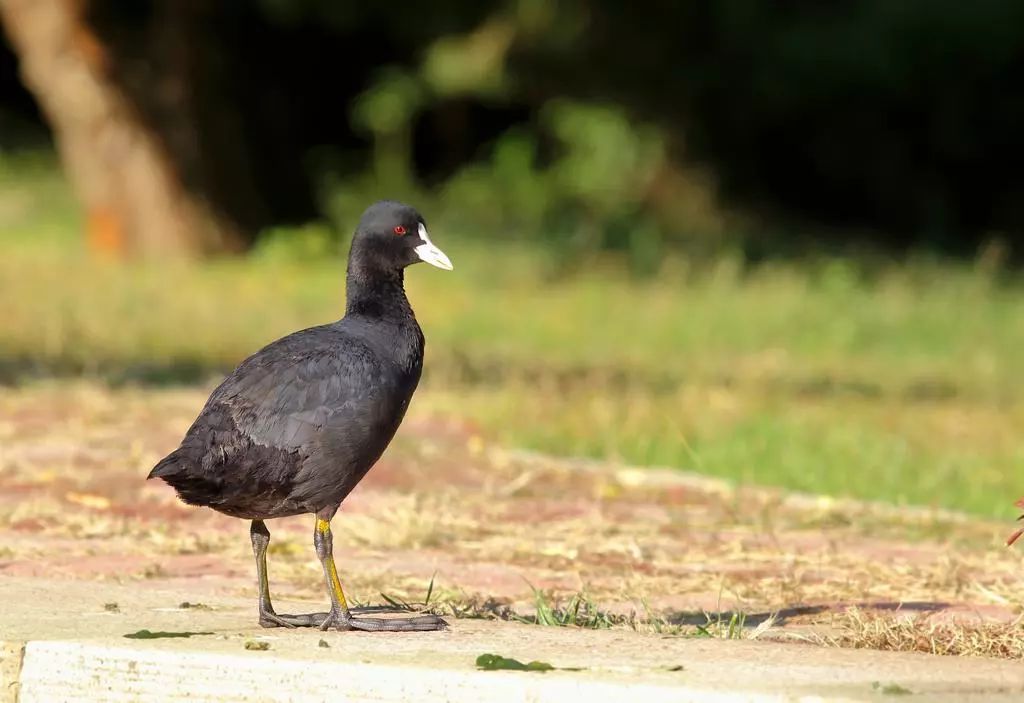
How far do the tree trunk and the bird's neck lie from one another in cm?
1081

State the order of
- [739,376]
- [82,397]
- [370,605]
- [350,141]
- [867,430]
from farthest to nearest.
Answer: [350,141], [739,376], [867,430], [82,397], [370,605]

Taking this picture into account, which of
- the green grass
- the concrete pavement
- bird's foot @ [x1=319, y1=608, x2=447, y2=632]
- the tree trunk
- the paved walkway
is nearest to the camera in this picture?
the concrete pavement

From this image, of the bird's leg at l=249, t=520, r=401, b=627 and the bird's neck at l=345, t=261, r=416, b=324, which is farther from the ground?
the bird's neck at l=345, t=261, r=416, b=324

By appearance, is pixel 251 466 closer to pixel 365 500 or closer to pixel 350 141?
pixel 365 500

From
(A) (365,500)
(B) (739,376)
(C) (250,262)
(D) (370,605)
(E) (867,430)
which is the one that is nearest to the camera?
(D) (370,605)

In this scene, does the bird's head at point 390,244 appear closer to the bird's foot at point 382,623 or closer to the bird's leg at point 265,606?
the bird's leg at point 265,606

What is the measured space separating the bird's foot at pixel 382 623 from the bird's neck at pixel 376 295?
876mm

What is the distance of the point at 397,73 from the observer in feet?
71.2

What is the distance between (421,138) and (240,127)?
7.38m

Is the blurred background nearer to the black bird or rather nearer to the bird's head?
the bird's head

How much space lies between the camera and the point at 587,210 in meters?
20.2

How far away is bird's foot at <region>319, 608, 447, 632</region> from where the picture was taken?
478cm

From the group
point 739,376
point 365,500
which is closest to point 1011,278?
point 739,376

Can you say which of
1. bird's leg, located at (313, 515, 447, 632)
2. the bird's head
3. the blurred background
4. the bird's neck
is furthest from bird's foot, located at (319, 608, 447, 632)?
the blurred background
